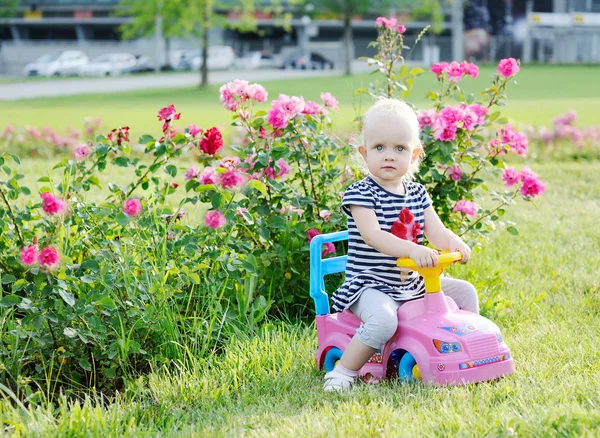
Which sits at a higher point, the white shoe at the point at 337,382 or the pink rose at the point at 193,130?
the pink rose at the point at 193,130

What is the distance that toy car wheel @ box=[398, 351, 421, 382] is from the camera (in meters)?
2.84

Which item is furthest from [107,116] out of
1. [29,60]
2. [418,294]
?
[29,60]

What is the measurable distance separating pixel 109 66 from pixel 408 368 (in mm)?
40835

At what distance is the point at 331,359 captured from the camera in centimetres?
307

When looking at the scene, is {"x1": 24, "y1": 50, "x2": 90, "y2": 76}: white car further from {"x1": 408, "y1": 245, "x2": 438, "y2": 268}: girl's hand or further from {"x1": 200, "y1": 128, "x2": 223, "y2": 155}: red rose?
{"x1": 408, "y1": 245, "x2": 438, "y2": 268}: girl's hand

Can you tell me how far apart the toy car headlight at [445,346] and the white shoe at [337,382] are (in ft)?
1.12

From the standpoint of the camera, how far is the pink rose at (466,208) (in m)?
3.83

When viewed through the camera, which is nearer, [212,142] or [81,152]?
[212,142]

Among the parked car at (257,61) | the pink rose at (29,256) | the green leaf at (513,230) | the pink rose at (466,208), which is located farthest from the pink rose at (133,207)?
the parked car at (257,61)

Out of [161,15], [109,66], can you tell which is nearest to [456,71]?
[161,15]

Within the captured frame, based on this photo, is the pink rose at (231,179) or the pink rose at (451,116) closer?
the pink rose at (231,179)

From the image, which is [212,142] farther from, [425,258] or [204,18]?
[204,18]

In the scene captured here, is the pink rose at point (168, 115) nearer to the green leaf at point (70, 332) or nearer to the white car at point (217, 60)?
the green leaf at point (70, 332)

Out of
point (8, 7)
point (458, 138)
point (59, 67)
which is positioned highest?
point (458, 138)
